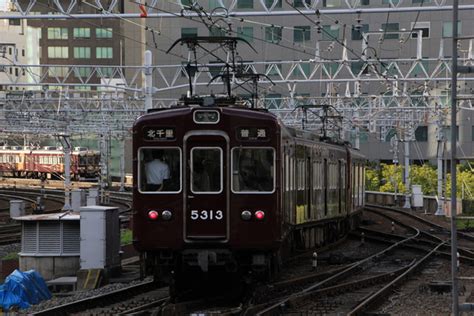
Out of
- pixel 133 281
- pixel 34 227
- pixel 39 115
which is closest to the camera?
pixel 133 281

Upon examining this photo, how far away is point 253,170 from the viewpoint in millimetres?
11562

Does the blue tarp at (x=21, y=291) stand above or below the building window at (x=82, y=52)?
below

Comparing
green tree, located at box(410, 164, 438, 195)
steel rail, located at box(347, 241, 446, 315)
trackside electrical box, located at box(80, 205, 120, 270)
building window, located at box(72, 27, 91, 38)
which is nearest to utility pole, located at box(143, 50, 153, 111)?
trackside electrical box, located at box(80, 205, 120, 270)

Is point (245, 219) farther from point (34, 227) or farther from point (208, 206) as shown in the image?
point (34, 227)

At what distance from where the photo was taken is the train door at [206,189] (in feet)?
37.4

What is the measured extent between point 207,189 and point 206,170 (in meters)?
0.27

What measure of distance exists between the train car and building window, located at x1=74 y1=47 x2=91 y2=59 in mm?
91030

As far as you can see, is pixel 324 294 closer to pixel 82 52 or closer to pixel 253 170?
pixel 253 170

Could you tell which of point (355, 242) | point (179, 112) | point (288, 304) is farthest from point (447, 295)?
point (355, 242)

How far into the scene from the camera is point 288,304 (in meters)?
11.2

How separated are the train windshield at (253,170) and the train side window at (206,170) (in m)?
0.21

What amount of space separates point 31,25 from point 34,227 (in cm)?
8827

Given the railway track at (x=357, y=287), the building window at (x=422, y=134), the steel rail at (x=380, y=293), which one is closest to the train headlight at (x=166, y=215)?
the railway track at (x=357, y=287)

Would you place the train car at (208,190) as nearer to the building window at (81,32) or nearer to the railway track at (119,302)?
the railway track at (119,302)
